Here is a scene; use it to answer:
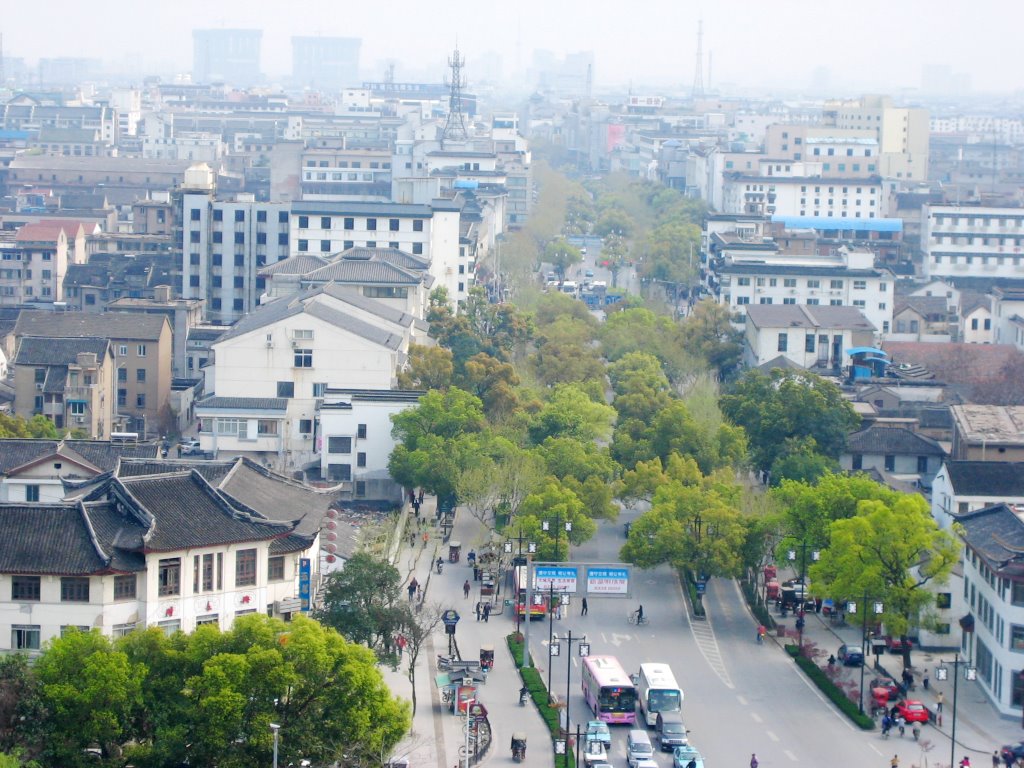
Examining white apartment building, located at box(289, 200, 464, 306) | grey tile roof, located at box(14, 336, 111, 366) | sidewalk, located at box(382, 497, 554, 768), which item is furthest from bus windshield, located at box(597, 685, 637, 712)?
white apartment building, located at box(289, 200, 464, 306)

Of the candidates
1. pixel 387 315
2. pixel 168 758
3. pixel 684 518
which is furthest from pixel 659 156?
pixel 168 758

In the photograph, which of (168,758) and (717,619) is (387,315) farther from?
(168,758)

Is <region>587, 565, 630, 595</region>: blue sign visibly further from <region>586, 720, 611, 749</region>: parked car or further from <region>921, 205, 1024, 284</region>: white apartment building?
<region>921, 205, 1024, 284</region>: white apartment building

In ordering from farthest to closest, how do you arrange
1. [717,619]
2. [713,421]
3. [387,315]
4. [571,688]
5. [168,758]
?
[387,315] < [713,421] < [717,619] < [571,688] < [168,758]

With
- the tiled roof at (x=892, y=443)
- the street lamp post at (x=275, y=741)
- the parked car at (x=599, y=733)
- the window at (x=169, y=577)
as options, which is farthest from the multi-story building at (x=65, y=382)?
the street lamp post at (x=275, y=741)

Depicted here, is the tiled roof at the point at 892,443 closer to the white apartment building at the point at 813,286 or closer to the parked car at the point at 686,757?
the parked car at the point at 686,757

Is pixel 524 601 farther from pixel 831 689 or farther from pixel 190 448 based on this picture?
pixel 190 448

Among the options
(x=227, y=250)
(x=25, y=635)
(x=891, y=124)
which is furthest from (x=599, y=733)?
(x=891, y=124)
